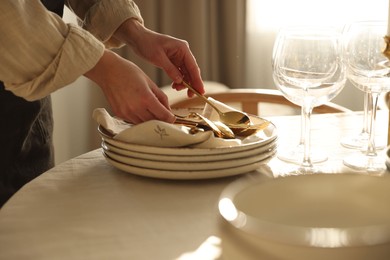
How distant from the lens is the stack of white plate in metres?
0.87

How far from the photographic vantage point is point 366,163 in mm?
982

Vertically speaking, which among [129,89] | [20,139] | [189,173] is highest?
[129,89]

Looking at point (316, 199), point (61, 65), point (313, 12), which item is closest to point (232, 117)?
point (61, 65)

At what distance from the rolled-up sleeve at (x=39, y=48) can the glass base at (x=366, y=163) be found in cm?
44

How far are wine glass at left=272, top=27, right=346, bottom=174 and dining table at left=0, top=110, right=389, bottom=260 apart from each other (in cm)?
13

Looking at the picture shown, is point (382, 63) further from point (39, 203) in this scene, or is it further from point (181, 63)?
point (39, 203)

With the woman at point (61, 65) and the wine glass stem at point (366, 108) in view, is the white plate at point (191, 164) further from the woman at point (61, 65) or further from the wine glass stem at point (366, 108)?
the wine glass stem at point (366, 108)

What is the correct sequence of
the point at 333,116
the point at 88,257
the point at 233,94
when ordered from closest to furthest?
the point at 88,257, the point at 333,116, the point at 233,94

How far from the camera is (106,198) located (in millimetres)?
845

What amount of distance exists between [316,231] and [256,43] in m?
2.36

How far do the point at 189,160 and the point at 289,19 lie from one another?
1936 millimetres

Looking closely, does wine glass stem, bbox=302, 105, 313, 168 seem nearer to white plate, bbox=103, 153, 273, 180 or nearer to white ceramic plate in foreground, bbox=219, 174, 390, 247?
white plate, bbox=103, 153, 273, 180

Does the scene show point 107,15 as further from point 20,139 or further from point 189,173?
point 189,173

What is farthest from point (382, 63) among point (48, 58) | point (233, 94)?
point (233, 94)
